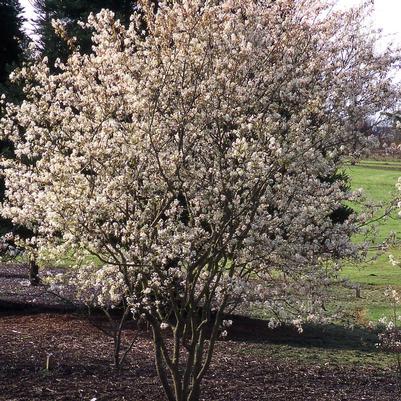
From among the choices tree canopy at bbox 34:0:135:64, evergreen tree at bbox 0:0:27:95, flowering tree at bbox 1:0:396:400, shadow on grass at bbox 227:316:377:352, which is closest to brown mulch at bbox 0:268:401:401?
shadow on grass at bbox 227:316:377:352

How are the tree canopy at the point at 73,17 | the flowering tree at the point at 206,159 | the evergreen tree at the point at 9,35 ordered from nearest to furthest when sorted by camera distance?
the flowering tree at the point at 206,159
the tree canopy at the point at 73,17
the evergreen tree at the point at 9,35

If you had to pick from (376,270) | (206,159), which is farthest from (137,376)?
(376,270)

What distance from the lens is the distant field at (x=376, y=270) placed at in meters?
13.4

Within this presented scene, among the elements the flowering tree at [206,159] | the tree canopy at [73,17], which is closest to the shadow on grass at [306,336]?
the flowering tree at [206,159]

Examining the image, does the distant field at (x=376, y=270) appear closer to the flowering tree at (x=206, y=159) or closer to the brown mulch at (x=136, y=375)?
the flowering tree at (x=206, y=159)

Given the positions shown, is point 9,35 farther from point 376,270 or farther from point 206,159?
point 376,270

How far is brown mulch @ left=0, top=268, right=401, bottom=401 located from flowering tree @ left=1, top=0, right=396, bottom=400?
153 centimetres

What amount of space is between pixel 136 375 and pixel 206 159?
3.58m

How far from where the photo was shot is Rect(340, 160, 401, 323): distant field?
1341 cm

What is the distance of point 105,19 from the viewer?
588cm

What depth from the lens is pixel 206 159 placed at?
18.2ft

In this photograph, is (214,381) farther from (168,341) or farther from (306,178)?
(306,178)

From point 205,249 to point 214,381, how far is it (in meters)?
2.93

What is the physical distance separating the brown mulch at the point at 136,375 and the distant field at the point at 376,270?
1.53 m
